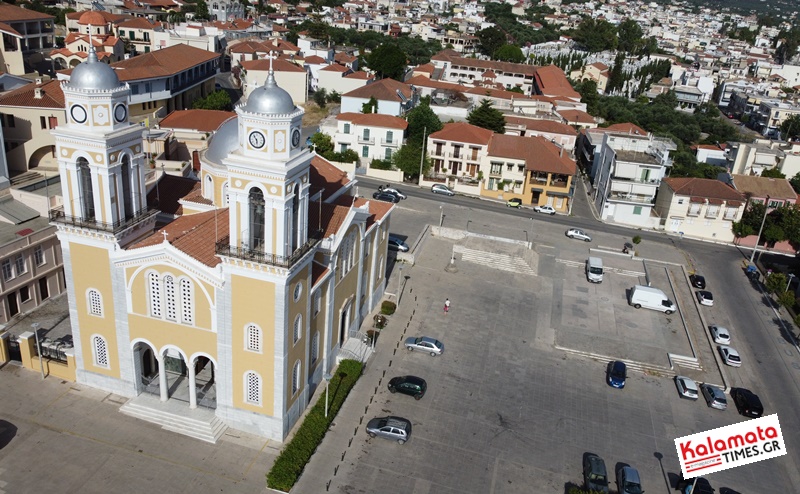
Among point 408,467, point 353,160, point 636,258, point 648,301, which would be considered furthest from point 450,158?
point 408,467

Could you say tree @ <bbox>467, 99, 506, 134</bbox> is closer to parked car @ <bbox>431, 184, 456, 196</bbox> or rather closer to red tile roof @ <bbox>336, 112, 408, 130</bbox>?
red tile roof @ <bbox>336, 112, 408, 130</bbox>

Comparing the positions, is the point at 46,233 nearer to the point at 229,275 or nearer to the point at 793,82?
the point at 229,275

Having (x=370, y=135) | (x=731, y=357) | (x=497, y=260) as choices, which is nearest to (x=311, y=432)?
(x=497, y=260)

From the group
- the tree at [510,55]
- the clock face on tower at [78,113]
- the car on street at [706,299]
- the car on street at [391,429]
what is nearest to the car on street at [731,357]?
the car on street at [706,299]

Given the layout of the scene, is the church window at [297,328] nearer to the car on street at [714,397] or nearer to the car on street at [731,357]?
the car on street at [714,397]

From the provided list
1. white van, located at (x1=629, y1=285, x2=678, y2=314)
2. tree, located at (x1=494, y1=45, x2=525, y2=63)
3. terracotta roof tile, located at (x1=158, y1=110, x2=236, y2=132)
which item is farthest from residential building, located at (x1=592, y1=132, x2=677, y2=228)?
tree, located at (x1=494, y1=45, x2=525, y2=63)

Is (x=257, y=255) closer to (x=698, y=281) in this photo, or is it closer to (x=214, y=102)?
(x=698, y=281)
